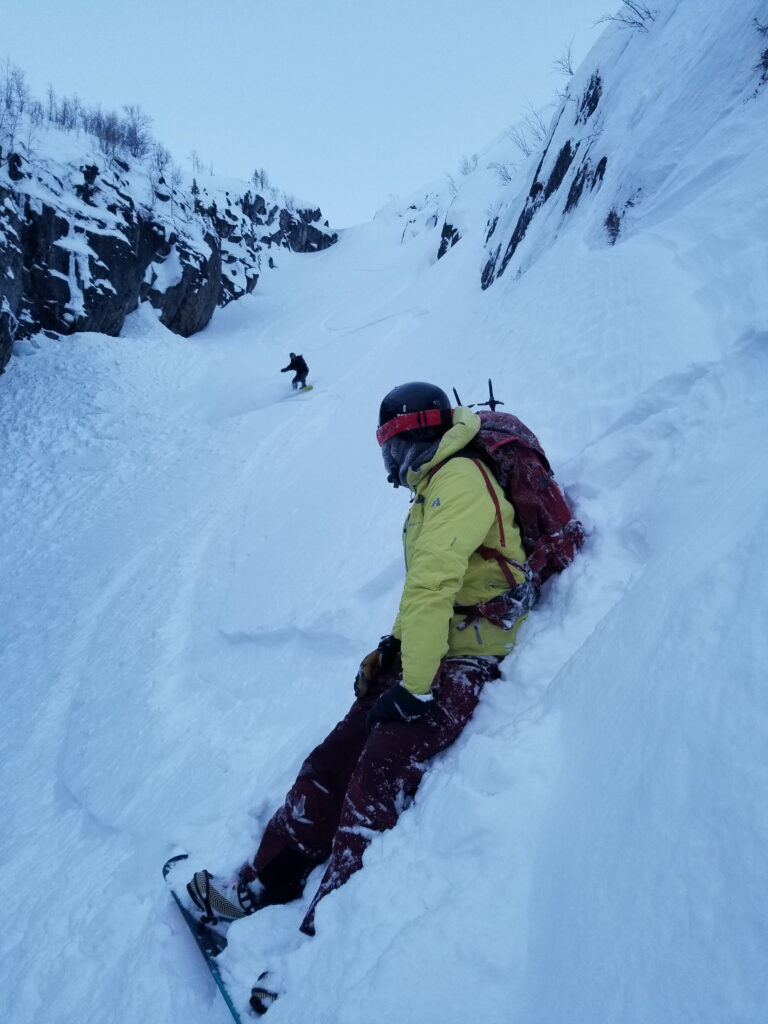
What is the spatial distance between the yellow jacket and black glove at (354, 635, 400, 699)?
72 mm

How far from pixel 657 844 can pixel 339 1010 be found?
0.98 meters

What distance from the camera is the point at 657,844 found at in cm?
116

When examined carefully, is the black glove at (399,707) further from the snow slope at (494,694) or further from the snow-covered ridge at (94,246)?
the snow-covered ridge at (94,246)

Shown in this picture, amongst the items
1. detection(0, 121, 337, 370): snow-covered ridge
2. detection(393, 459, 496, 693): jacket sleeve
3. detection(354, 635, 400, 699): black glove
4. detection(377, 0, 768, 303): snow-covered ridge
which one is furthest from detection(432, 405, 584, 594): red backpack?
detection(0, 121, 337, 370): snow-covered ridge

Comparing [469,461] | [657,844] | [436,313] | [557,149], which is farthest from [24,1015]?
[436,313]

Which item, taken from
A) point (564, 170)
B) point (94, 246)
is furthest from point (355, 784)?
point (94, 246)

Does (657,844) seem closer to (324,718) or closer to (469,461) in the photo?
(469,461)

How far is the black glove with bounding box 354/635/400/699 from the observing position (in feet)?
8.48

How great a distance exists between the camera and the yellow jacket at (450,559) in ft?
6.78

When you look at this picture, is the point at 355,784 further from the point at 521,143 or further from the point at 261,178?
the point at 261,178

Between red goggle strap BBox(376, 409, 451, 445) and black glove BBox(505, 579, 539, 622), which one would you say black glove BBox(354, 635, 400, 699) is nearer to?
black glove BBox(505, 579, 539, 622)

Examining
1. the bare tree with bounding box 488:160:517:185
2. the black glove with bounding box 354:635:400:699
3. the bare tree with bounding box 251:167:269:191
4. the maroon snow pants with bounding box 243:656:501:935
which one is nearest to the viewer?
the maroon snow pants with bounding box 243:656:501:935

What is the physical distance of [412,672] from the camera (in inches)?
81.9

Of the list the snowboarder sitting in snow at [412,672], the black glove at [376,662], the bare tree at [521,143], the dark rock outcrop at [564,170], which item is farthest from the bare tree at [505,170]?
the black glove at [376,662]
